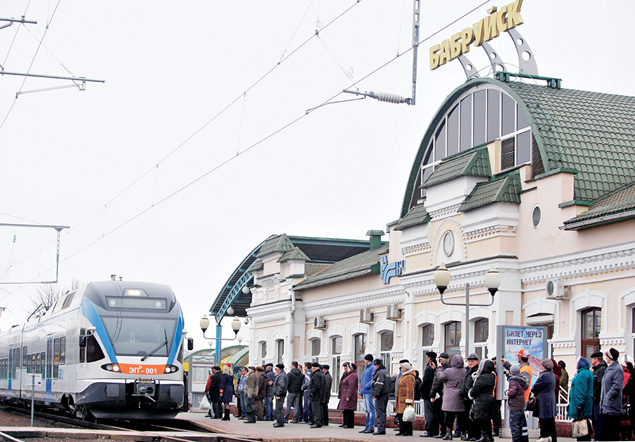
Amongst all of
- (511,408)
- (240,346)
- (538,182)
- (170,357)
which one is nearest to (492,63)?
(538,182)

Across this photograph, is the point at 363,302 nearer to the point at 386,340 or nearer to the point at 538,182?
the point at 386,340

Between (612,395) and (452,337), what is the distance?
12698 mm

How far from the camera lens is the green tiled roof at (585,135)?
80.6ft

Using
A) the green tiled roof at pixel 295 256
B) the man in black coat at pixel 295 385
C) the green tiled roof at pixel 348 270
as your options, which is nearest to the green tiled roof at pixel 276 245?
the green tiled roof at pixel 295 256

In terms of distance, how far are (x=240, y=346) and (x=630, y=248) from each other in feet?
186

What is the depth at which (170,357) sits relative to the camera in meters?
23.6

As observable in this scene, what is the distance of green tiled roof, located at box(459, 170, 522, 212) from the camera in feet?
83.4

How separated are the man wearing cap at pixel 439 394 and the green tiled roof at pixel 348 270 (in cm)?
1362

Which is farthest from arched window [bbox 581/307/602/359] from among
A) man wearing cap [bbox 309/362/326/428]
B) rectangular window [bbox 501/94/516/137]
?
man wearing cap [bbox 309/362/326/428]

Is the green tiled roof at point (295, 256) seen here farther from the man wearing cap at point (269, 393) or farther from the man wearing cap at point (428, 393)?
the man wearing cap at point (428, 393)

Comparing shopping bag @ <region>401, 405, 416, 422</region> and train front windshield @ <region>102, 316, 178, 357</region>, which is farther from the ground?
train front windshield @ <region>102, 316, 178, 357</region>

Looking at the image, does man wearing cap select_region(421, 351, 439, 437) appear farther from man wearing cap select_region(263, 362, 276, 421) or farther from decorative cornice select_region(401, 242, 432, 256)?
decorative cornice select_region(401, 242, 432, 256)

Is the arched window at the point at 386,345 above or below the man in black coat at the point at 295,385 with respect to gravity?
above

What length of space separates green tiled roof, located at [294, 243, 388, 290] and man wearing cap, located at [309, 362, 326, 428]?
10.4 meters
